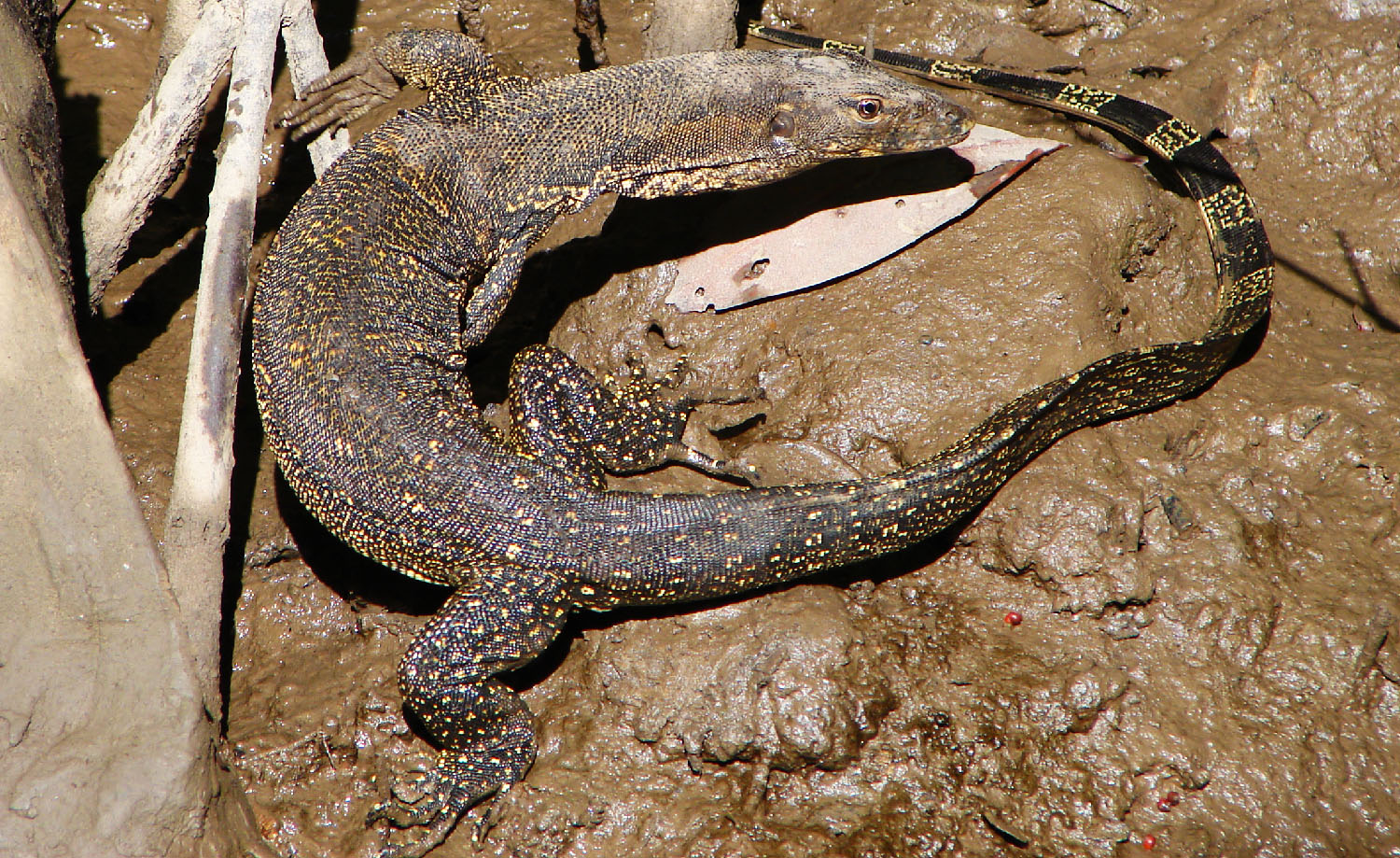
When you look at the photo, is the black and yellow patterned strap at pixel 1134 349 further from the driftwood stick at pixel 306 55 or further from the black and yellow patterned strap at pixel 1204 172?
the driftwood stick at pixel 306 55

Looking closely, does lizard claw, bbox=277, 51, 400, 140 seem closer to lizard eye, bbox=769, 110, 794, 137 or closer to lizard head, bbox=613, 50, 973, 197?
lizard head, bbox=613, 50, 973, 197

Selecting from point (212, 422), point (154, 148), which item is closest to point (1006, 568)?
point (212, 422)

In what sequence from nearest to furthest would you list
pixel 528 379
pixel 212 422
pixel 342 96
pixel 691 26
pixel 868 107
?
1. pixel 212 422
2. pixel 868 107
3. pixel 528 379
4. pixel 342 96
5. pixel 691 26

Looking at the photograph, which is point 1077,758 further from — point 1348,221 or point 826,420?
point 1348,221

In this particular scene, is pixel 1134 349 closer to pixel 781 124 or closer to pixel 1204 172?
pixel 1204 172

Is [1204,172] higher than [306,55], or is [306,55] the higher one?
[306,55]

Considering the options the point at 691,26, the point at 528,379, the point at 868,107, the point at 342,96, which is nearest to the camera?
the point at 868,107

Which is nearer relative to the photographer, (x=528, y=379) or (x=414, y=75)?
(x=528, y=379)
